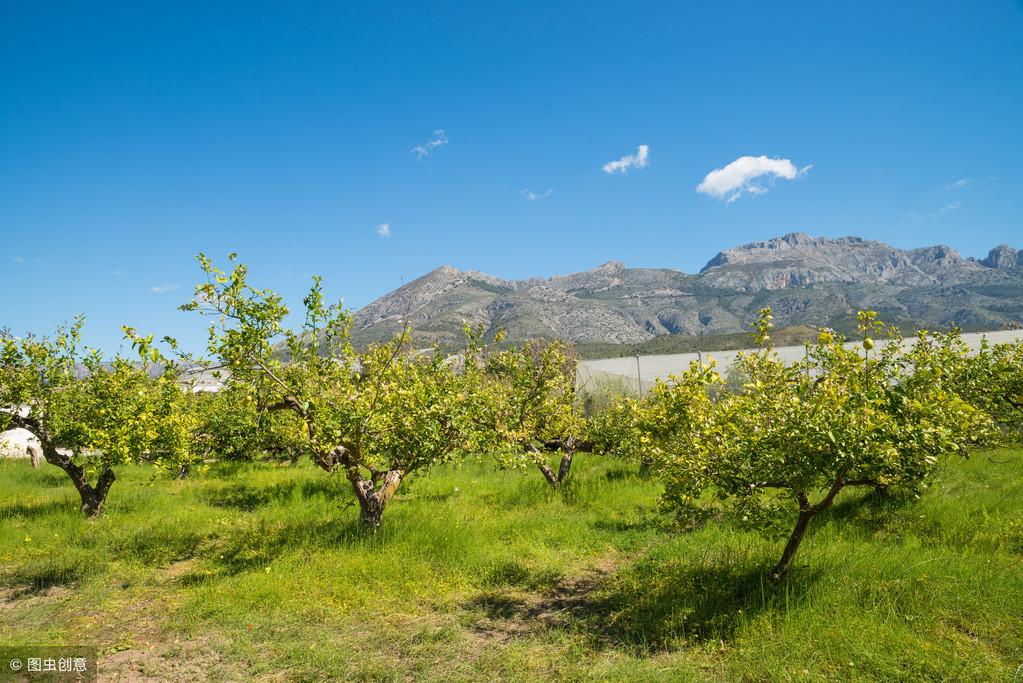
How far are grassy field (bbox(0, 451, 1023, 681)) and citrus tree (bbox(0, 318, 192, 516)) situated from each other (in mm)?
1635

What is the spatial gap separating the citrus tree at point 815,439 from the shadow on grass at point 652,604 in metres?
0.53

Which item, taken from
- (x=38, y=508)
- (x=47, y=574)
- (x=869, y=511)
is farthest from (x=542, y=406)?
(x=38, y=508)

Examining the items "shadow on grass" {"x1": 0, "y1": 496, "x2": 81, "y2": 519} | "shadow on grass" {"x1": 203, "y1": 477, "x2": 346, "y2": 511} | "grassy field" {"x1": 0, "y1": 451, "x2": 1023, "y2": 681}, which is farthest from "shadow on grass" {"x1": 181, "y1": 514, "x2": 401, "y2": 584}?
"shadow on grass" {"x1": 0, "y1": 496, "x2": 81, "y2": 519}

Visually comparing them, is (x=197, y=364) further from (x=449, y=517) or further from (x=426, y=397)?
(x=449, y=517)

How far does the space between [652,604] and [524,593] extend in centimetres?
207

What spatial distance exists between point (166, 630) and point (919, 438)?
32.8 ft

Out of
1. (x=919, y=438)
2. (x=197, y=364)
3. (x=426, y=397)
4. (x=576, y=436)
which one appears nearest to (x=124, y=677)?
(x=197, y=364)

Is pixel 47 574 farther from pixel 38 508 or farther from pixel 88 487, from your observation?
pixel 38 508

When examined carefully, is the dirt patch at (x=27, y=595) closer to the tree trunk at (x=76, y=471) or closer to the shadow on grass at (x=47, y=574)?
the shadow on grass at (x=47, y=574)

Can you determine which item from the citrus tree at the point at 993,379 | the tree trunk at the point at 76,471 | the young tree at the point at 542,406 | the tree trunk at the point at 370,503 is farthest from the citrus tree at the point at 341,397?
the citrus tree at the point at 993,379

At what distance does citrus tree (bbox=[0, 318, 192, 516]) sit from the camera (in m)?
11.4

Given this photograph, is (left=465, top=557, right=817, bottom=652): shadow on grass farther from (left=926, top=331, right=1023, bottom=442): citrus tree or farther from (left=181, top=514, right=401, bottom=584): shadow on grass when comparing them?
(left=926, top=331, right=1023, bottom=442): citrus tree

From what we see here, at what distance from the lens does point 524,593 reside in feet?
27.9

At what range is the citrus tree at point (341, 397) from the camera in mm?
9359
